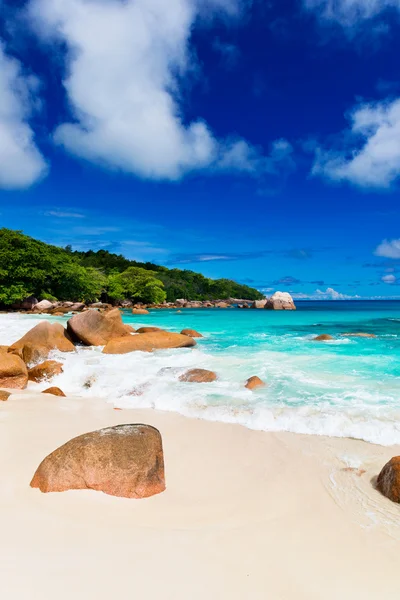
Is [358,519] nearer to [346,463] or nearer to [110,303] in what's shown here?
[346,463]

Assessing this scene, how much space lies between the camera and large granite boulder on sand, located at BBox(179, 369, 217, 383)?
8.16 meters

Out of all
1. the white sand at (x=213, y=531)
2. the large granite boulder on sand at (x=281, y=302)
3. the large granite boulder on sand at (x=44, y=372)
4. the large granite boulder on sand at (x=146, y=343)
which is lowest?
the white sand at (x=213, y=531)

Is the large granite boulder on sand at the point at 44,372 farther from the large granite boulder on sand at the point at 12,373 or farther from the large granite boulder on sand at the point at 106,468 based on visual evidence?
the large granite boulder on sand at the point at 106,468

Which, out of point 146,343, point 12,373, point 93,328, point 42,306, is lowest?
point 12,373

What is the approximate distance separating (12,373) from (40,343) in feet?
12.3

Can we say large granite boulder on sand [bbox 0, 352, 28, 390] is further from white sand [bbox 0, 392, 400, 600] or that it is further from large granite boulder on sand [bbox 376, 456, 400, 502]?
large granite boulder on sand [bbox 376, 456, 400, 502]

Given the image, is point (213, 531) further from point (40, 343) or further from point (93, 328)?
point (93, 328)

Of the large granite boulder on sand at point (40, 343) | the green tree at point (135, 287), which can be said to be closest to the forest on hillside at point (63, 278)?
the green tree at point (135, 287)

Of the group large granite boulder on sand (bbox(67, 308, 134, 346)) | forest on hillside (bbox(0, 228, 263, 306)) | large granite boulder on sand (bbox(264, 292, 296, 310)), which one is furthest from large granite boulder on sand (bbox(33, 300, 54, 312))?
large granite boulder on sand (bbox(264, 292, 296, 310))

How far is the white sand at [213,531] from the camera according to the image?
2332mm

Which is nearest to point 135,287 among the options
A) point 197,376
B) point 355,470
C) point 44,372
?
point 44,372

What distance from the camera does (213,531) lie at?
292 cm

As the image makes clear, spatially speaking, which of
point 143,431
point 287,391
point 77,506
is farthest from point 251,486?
point 287,391

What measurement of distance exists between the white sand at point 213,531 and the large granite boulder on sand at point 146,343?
24.0 ft
